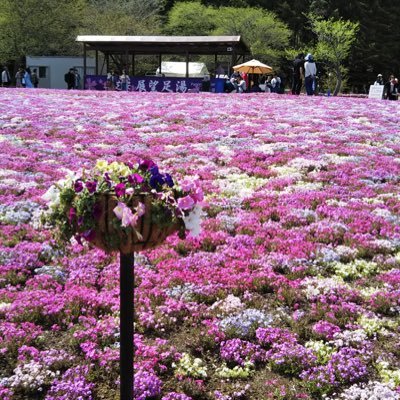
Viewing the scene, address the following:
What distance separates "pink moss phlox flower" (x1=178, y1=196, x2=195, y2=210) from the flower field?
210 centimetres

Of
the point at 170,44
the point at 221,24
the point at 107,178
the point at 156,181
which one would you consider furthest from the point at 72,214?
the point at 221,24

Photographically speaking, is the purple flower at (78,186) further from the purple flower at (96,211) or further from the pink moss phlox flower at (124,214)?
the pink moss phlox flower at (124,214)

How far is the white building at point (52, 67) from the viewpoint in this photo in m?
61.5

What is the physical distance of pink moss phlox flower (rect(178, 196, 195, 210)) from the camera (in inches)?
154

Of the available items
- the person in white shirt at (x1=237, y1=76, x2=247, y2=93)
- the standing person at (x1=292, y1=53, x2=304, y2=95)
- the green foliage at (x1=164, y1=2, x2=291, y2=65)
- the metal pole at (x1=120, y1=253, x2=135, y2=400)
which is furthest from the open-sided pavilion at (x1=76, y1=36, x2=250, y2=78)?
the metal pole at (x1=120, y1=253, x2=135, y2=400)

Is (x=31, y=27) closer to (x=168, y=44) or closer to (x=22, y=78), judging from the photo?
(x=22, y=78)

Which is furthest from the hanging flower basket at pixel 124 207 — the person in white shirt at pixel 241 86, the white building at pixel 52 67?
the white building at pixel 52 67

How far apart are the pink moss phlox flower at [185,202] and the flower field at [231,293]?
2.10m

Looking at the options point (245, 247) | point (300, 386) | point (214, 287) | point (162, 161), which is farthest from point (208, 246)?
point (162, 161)

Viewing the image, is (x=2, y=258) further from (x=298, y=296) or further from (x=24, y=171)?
(x=24, y=171)

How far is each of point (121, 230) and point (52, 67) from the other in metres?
62.3

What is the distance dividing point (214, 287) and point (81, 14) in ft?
235

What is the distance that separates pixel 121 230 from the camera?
3.72m

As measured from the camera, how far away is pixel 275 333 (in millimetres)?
5973
